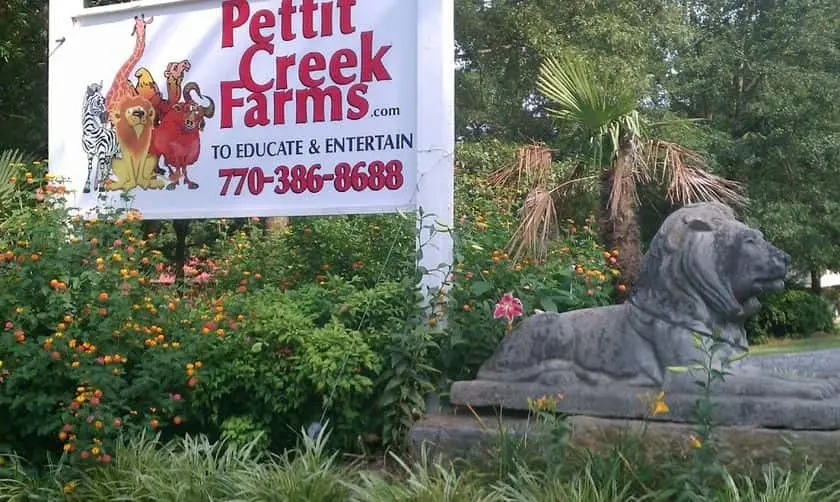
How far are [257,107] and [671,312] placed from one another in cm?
307

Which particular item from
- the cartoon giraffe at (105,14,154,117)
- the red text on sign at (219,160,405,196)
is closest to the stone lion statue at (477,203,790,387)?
the red text on sign at (219,160,405,196)

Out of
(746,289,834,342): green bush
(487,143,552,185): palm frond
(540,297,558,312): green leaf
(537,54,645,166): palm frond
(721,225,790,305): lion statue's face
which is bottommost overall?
(746,289,834,342): green bush

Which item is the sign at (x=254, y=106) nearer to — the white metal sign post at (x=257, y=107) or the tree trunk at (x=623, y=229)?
the white metal sign post at (x=257, y=107)

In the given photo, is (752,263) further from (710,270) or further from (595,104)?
(595,104)

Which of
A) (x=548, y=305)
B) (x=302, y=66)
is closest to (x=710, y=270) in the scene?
(x=548, y=305)

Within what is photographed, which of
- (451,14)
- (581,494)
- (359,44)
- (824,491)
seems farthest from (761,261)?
(359,44)

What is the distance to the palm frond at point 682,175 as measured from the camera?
663 cm

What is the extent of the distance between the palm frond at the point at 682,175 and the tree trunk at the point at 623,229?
0.22 metres

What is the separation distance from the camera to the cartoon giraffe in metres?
6.41

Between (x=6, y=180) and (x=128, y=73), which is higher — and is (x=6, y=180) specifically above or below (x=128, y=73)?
below

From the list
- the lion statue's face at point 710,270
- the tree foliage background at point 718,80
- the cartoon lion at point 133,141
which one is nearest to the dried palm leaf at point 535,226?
the lion statue's face at point 710,270

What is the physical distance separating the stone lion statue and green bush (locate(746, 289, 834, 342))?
51.6 ft

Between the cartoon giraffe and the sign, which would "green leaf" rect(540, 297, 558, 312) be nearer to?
the sign

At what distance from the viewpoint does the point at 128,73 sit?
255 inches
